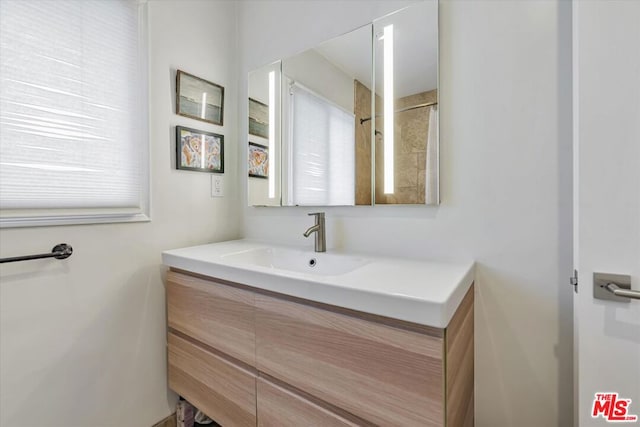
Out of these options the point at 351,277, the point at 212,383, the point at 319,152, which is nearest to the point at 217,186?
the point at 319,152

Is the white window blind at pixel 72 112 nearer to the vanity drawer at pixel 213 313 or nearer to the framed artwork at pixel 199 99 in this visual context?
the framed artwork at pixel 199 99

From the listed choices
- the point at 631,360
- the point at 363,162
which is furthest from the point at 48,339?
the point at 631,360

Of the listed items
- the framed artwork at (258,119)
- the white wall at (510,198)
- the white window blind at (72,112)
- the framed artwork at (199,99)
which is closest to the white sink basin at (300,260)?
the white wall at (510,198)

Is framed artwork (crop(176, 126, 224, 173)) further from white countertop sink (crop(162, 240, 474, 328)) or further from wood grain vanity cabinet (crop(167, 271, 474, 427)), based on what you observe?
wood grain vanity cabinet (crop(167, 271, 474, 427))

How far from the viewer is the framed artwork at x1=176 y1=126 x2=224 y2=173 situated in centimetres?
143

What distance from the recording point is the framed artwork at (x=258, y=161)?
62.8 inches

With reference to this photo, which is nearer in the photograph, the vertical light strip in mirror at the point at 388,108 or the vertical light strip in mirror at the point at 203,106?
the vertical light strip in mirror at the point at 388,108

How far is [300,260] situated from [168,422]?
3.40ft

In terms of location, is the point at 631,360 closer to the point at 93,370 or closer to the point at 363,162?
the point at 363,162

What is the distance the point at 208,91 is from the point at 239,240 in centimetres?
85

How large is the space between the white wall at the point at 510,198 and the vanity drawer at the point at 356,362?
52cm

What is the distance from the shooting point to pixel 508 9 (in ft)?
3.18

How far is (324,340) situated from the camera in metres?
0.79

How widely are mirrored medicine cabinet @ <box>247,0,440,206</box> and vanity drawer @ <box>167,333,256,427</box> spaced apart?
2.57 ft
